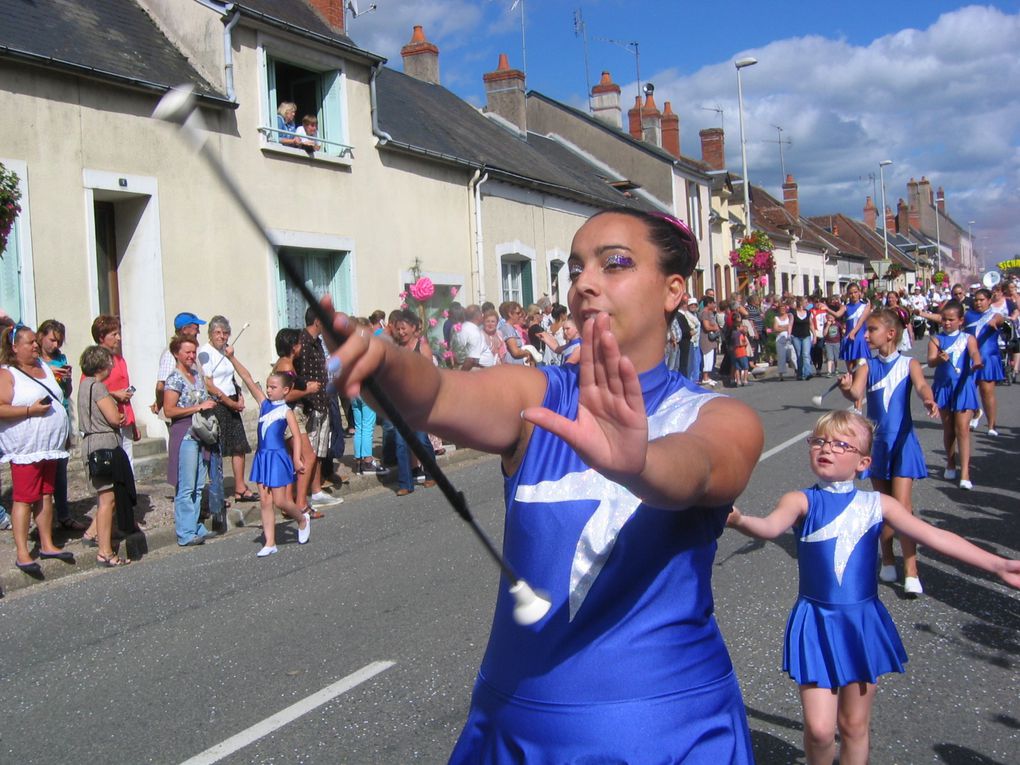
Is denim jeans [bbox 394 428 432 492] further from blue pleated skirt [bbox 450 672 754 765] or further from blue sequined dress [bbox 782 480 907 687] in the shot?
blue pleated skirt [bbox 450 672 754 765]

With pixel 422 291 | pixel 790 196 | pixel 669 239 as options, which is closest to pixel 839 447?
pixel 669 239

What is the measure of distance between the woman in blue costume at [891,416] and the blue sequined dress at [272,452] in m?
4.30

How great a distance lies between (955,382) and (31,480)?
26.4ft

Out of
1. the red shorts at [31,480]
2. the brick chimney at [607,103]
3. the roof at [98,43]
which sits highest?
the brick chimney at [607,103]

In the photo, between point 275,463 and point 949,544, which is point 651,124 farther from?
point 949,544

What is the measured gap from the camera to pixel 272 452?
7805mm

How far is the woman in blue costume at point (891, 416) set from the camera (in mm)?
5941

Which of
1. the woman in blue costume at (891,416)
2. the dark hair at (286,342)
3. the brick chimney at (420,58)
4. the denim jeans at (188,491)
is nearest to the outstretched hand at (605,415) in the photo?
the woman in blue costume at (891,416)

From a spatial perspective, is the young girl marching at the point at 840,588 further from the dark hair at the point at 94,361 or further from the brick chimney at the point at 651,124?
the brick chimney at the point at 651,124

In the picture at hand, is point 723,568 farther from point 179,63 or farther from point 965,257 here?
point 965,257

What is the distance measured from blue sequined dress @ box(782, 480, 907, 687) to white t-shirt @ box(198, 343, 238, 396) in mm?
6595

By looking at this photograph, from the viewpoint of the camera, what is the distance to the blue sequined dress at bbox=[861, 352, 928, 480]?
595 cm

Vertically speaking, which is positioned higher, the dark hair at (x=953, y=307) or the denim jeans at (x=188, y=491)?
the dark hair at (x=953, y=307)

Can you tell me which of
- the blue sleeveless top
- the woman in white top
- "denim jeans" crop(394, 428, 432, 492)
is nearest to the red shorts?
the woman in white top
